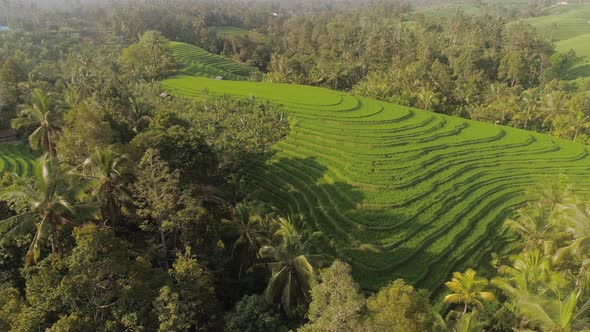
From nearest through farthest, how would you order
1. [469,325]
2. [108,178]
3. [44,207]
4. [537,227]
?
[469,325]
[44,207]
[108,178]
[537,227]

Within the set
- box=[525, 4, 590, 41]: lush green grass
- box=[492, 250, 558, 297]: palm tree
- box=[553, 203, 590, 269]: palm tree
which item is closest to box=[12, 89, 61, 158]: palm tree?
box=[492, 250, 558, 297]: palm tree

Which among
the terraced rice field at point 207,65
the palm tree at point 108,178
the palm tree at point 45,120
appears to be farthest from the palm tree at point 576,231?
the terraced rice field at point 207,65

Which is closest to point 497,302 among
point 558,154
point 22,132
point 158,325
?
point 158,325

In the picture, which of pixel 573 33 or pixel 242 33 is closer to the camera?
pixel 573 33

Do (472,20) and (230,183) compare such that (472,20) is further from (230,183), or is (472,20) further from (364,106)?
(230,183)

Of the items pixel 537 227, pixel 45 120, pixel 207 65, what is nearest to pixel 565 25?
pixel 207 65

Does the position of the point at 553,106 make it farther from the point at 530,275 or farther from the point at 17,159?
the point at 17,159
